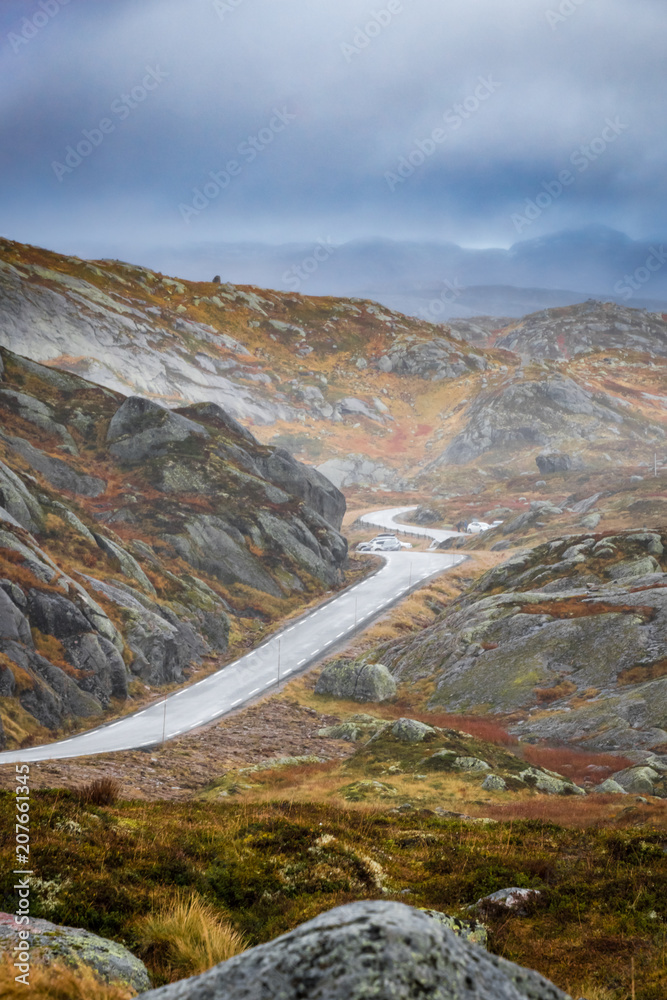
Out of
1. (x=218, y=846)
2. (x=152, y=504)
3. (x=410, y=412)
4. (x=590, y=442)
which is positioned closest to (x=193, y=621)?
(x=152, y=504)

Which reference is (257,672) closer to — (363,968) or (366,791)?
(366,791)

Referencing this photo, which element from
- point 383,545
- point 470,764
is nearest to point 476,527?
point 383,545

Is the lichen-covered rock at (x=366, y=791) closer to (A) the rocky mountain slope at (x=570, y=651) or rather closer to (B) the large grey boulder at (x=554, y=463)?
(A) the rocky mountain slope at (x=570, y=651)

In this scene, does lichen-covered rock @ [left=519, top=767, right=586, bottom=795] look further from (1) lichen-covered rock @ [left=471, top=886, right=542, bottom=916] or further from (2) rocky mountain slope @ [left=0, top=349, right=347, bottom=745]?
(2) rocky mountain slope @ [left=0, top=349, right=347, bottom=745]

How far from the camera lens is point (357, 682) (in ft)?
139

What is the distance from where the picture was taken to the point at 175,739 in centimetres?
3253

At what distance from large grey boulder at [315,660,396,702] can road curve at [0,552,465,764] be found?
2.99 metres

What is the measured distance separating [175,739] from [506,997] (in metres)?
30.8

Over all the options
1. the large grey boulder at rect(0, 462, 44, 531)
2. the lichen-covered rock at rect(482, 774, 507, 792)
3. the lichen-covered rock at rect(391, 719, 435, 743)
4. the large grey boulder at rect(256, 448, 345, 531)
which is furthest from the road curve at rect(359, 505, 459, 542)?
the lichen-covered rock at rect(482, 774, 507, 792)

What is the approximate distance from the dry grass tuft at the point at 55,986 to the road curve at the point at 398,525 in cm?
8789

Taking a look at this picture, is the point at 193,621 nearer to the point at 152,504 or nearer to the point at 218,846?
the point at 152,504

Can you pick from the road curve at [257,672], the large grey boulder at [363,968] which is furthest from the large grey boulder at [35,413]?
the large grey boulder at [363,968]

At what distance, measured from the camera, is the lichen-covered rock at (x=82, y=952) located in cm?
599

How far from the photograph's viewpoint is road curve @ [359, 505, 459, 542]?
317 feet
